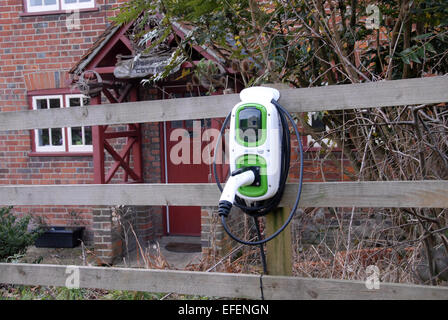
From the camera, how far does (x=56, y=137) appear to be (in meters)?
7.81

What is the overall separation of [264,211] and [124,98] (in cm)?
515

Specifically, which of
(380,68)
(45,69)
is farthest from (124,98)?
(380,68)

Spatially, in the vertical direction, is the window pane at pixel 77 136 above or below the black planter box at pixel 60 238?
above

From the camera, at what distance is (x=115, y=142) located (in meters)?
7.43

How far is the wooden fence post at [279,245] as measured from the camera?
2.54 m

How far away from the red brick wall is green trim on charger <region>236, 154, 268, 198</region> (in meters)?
5.60

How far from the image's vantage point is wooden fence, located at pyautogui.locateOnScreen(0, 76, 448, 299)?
90.3 inches

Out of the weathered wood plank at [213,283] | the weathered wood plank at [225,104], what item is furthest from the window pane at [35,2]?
the weathered wood plank at [213,283]

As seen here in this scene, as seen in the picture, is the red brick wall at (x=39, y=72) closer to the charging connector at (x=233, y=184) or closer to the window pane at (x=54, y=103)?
the window pane at (x=54, y=103)

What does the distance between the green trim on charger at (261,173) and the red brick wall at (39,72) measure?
18.4 feet

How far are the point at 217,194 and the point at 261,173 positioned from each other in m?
0.39

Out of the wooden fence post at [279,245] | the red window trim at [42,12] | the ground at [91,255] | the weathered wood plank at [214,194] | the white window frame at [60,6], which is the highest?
the white window frame at [60,6]

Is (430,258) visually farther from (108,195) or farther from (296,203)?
(108,195)

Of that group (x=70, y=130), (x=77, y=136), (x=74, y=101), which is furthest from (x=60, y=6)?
(x=77, y=136)
